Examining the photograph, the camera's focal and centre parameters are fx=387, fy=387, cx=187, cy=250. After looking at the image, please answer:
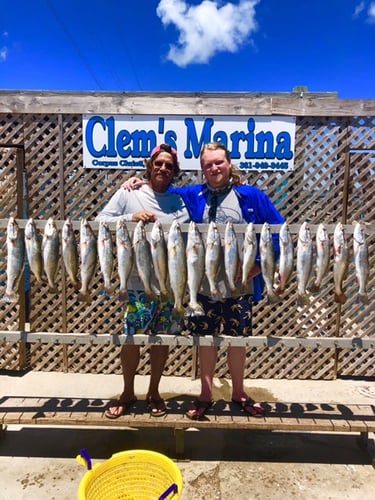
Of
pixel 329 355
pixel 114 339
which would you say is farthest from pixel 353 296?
pixel 114 339

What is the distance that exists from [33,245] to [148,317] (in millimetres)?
1005

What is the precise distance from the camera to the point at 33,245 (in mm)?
2770

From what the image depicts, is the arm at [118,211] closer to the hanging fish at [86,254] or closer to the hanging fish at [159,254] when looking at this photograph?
the hanging fish at [86,254]

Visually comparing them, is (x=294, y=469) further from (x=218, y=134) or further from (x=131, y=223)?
(x=218, y=134)

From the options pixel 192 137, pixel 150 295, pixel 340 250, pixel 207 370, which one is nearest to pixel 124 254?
pixel 150 295

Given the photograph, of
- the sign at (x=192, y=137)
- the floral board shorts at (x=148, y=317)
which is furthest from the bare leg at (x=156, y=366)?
the sign at (x=192, y=137)

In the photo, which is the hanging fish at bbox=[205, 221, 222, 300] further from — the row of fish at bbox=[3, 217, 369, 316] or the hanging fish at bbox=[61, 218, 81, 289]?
the hanging fish at bbox=[61, 218, 81, 289]

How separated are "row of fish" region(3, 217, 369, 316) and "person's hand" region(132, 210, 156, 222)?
121mm

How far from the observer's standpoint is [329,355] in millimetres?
4691

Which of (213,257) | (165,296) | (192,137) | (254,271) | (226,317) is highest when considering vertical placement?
(192,137)

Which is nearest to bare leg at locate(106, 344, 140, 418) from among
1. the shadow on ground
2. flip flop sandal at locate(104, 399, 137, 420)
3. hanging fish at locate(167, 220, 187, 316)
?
flip flop sandal at locate(104, 399, 137, 420)

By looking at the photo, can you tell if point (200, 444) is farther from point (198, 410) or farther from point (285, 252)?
point (285, 252)

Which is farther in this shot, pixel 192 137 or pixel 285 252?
pixel 192 137

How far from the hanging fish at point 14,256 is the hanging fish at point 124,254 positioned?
2.38ft
